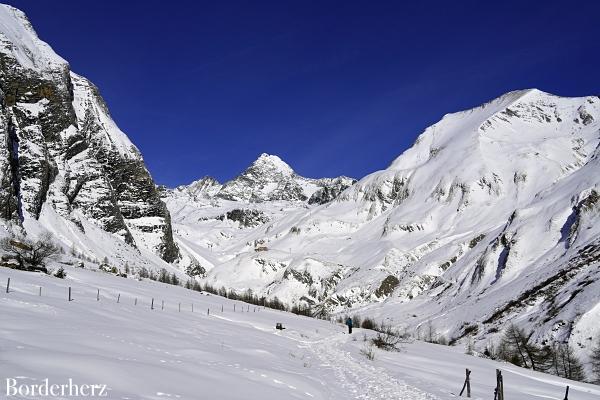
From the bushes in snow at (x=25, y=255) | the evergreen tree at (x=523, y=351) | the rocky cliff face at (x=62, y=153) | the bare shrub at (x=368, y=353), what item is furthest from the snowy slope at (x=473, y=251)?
the bushes in snow at (x=25, y=255)

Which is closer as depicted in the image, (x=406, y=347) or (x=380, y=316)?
A: (x=406, y=347)

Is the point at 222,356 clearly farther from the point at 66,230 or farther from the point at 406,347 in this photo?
the point at 66,230

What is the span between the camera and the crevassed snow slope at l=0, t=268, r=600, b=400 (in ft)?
34.0

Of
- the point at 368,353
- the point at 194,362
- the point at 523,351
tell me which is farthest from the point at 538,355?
the point at 194,362

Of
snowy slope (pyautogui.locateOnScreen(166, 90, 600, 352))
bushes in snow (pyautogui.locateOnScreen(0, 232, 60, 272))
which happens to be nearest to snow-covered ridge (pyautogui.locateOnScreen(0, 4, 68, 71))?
bushes in snow (pyautogui.locateOnScreen(0, 232, 60, 272))

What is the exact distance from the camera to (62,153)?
107 metres

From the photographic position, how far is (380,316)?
92875mm

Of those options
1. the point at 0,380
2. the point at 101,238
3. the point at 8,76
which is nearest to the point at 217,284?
the point at 101,238

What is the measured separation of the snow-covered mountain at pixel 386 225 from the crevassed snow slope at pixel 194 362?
92.0 ft

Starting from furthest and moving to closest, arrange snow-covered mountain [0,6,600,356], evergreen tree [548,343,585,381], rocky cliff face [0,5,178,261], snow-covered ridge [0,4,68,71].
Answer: snow-covered ridge [0,4,68,71] → rocky cliff face [0,5,178,261] → snow-covered mountain [0,6,600,356] → evergreen tree [548,343,585,381]

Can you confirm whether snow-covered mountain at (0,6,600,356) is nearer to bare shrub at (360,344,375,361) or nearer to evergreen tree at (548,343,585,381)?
evergreen tree at (548,343,585,381)

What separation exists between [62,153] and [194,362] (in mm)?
103968

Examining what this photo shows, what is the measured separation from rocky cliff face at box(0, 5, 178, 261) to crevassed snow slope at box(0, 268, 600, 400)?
53.2m

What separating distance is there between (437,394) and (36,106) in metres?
101
